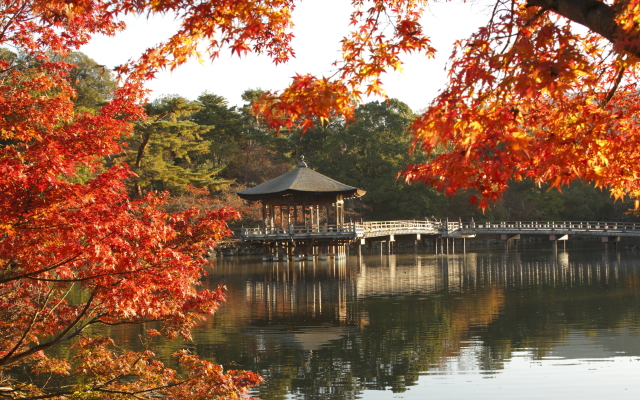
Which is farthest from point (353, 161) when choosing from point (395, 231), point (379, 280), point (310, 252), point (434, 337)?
point (434, 337)

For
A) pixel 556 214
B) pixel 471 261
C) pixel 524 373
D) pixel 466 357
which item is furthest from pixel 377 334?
pixel 556 214

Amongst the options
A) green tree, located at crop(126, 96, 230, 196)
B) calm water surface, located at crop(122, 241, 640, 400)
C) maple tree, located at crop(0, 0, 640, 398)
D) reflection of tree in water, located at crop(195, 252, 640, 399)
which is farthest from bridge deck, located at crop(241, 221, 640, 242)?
maple tree, located at crop(0, 0, 640, 398)

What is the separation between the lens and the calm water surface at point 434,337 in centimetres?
777

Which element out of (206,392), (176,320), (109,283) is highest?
(109,283)

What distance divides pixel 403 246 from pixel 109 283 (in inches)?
1503

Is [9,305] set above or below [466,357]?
above

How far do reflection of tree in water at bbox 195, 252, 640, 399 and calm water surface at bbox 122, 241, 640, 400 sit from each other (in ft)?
0.09

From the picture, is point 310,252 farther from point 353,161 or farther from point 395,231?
point 353,161

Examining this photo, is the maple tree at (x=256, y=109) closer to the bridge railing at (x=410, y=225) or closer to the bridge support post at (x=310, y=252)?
the bridge support post at (x=310, y=252)

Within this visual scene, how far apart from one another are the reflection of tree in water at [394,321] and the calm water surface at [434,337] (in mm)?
27

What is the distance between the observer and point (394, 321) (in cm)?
1198

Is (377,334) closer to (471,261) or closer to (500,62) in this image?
(500,62)

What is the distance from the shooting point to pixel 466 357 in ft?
29.9

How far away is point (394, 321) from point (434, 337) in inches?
64.6
